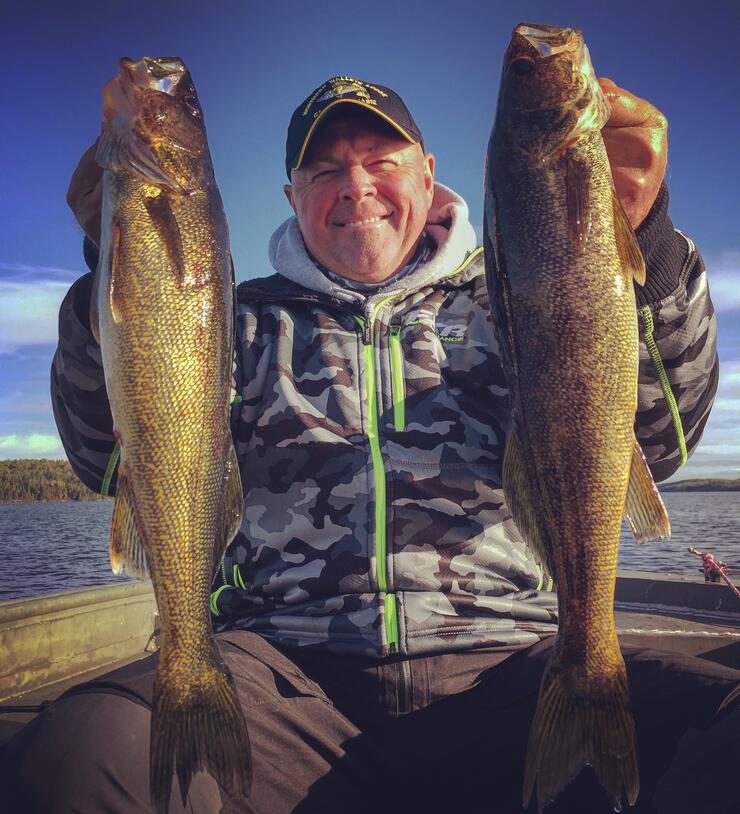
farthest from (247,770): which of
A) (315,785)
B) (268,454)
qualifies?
(268,454)

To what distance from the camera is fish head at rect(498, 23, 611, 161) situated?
91.8 inches

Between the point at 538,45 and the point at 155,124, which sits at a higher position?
the point at 538,45

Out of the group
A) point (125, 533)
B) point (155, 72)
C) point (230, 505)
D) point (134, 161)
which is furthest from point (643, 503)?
point (155, 72)

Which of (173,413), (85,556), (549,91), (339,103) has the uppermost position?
(339,103)

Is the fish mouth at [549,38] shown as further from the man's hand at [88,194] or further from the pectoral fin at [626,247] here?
the man's hand at [88,194]

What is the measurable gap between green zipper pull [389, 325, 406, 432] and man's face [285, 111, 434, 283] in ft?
1.78

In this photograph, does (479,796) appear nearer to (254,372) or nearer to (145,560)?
(145,560)

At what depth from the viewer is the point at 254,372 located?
Result: 10.6 ft

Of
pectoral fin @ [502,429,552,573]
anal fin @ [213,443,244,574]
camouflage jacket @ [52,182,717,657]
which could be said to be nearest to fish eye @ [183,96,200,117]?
camouflage jacket @ [52,182,717,657]

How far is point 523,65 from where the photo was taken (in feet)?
8.09

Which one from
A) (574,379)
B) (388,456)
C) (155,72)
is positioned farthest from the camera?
(388,456)

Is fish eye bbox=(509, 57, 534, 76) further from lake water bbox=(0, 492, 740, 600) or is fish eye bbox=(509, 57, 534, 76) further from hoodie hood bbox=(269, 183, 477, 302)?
lake water bbox=(0, 492, 740, 600)

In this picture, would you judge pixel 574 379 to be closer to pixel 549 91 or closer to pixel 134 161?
pixel 549 91

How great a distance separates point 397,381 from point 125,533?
1380 mm
